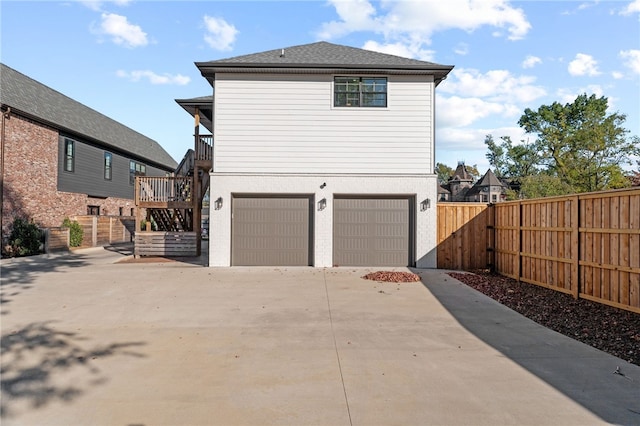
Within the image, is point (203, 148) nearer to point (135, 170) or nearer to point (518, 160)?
point (135, 170)

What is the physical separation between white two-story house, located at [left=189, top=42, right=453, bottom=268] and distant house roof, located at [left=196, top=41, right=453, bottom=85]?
0.20 ft

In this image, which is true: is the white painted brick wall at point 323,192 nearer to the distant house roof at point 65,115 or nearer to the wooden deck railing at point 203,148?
the wooden deck railing at point 203,148

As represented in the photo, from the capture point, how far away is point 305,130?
1121 centimetres

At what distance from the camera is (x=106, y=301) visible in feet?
22.2

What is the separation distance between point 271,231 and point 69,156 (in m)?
15.0

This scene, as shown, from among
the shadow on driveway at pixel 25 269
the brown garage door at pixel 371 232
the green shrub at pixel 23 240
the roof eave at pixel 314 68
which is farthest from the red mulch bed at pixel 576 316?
the green shrub at pixel 23 240

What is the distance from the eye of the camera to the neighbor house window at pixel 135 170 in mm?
24991

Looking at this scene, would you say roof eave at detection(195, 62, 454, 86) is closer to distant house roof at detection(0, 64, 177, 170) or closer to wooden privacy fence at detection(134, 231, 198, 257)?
wooden privacy fence at detection(134, 231, 198, 257)

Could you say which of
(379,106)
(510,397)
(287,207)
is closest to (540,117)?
(379,106)

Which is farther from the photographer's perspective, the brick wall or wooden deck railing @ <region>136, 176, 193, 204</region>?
the brick wall

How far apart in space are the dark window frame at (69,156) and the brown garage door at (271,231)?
13432 mm

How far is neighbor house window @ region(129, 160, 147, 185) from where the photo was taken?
25.0 m

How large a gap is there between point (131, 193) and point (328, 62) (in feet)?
65.5

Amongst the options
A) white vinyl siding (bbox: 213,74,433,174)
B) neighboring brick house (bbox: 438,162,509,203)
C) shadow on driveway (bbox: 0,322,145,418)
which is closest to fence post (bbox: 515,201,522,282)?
white vinyl siding (bbox: 213,74,433,174)
